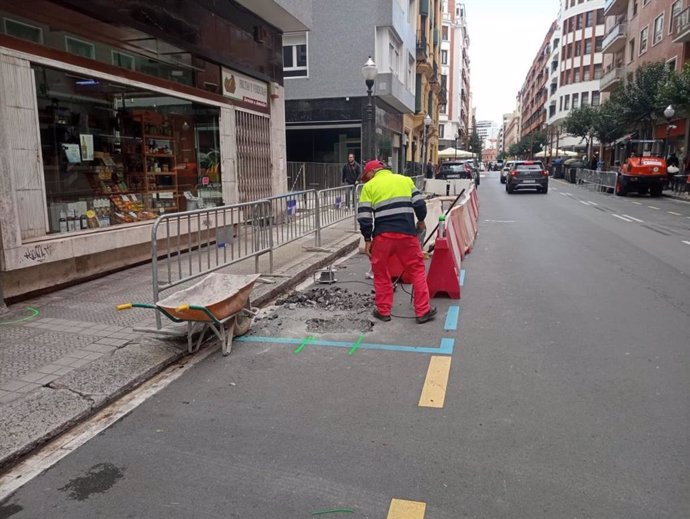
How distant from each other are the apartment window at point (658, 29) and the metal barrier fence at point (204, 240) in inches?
1523

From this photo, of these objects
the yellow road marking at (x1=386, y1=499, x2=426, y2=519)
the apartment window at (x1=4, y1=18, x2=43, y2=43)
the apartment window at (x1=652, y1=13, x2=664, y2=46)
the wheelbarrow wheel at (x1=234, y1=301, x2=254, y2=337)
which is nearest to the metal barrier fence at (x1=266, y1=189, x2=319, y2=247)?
the wheelbarrow wheel at (x1=234, y1=301, x2=254, y2=337)

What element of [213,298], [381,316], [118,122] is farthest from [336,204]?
[213,298]

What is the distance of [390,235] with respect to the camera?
20.0 ft

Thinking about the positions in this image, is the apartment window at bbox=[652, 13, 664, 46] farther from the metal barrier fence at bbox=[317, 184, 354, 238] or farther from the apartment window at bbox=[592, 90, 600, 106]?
the apartment window at bbox=[592, 90, 600, 106]

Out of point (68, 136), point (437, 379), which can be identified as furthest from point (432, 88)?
point (437, 379)

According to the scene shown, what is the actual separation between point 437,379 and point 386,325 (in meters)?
1.59

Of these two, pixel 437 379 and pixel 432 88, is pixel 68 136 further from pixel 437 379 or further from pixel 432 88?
pixel 432 88

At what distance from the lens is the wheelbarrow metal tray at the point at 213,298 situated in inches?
191

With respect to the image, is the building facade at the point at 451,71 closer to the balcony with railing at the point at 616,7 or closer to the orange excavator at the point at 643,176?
the balcony with railing at the point at 616,7

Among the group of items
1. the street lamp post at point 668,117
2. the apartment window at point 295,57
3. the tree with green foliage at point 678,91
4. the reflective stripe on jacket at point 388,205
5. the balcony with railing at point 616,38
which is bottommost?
the reflective stripe on jacket at point 388,205

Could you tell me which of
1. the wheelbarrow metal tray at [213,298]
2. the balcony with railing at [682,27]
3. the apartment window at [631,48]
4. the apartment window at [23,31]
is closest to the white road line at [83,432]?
the wheelbarrow metal tray at [213,298]

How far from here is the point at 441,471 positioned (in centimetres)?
317

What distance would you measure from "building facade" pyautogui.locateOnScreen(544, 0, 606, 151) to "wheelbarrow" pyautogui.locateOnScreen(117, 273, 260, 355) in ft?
236

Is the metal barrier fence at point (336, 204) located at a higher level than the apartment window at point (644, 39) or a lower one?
lower
